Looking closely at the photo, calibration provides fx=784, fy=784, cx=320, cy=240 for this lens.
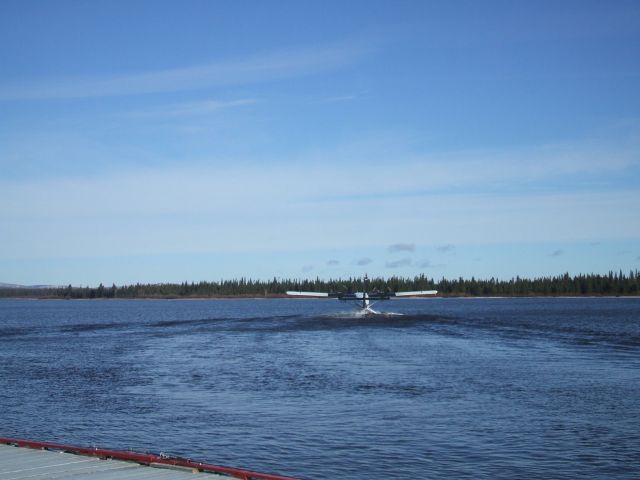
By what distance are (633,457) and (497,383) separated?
1405 centimetres

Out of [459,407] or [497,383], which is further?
[497,383]

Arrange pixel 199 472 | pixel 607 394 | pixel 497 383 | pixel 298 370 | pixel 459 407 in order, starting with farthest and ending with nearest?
pixel 298 370 → pixel 497 383 → pixel 607 394 → pixel 459 407 → pixel 199 472

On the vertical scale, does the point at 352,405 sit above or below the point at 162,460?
below

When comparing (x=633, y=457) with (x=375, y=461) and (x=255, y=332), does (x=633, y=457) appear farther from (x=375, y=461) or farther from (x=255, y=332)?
(x=255, y=332)

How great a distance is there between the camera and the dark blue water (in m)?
21.9

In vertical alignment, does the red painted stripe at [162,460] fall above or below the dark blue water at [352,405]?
above

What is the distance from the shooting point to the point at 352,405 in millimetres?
29750

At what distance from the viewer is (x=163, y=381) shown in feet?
124

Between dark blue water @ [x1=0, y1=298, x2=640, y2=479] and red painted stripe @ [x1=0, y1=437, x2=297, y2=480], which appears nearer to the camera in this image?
red painted stripe @ [x1=0, y1=437, x2=297, y2=480]

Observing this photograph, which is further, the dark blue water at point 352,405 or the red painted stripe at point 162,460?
the dark blue water at point 352,405

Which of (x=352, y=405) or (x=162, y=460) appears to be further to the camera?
(x=352, y=405)

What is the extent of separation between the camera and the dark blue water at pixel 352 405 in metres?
21.9

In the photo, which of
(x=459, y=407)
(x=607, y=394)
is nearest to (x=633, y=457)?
(x=459, y=407)

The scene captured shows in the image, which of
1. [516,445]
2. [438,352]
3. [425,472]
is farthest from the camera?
[438,352]
